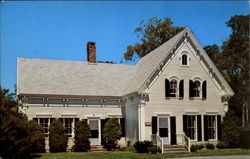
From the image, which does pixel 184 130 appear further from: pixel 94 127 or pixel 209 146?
pixel 94 127

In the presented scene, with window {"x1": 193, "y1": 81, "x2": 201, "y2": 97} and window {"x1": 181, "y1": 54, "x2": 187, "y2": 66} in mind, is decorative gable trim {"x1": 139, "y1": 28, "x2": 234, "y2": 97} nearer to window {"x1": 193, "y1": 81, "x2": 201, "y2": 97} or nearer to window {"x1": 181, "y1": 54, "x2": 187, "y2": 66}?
window {"x1": 181, "y1": 54, "x2": 187, "y2": 66}

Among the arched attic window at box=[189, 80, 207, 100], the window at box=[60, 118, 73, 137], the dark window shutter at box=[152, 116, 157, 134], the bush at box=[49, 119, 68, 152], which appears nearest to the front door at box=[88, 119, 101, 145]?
the window at box=[60, 118, 73, 137]

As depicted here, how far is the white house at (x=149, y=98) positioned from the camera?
20.7m

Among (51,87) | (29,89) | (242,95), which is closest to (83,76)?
(51,87)

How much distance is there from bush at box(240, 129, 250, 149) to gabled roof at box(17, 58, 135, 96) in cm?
1007

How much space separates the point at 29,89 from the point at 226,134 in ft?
50.4

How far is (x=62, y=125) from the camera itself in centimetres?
→ 2047

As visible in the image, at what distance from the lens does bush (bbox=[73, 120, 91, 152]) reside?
67.4ft

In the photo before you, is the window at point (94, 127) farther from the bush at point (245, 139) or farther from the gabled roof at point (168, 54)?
the bush at point (245, 139)

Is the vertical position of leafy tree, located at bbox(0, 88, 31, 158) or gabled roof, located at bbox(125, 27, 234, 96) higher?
gabled roof, located at bbox(125, 27, 234, 96)

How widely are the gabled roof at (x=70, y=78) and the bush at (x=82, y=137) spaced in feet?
8.35

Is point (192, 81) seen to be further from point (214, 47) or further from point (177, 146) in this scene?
point (214, 47)

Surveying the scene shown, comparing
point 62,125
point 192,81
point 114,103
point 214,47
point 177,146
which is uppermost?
point 214,47

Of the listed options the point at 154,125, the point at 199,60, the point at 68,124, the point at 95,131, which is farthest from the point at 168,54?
the point at 68,124
